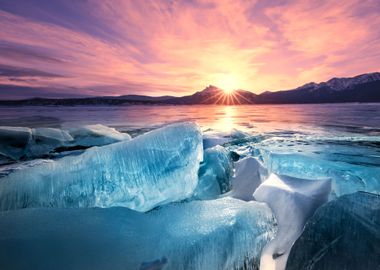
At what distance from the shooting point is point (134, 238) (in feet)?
4.57

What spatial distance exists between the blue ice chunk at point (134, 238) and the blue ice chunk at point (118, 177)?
27 centimetres

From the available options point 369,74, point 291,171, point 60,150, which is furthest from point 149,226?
point 369,74

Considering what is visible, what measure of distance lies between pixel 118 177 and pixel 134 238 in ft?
2.52

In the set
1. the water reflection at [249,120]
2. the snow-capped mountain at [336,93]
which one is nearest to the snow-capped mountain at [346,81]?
the snow-capped mountain at [336,93]

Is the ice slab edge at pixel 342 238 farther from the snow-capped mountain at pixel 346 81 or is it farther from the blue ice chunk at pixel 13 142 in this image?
the snow-capped mountain at pixel 346 81

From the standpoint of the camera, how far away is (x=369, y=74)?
158 metres

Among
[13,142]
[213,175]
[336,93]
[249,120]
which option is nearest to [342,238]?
[213,175]

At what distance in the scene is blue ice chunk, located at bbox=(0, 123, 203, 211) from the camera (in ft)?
6.11

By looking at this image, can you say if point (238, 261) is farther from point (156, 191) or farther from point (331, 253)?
point (156, 191)

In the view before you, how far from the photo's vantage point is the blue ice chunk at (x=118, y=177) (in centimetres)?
186

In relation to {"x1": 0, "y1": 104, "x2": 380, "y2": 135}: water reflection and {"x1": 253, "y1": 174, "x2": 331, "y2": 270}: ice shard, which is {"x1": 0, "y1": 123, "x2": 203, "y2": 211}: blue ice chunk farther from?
{"x1": 0, "y1": 104, "x2": 380, "y2": 135}: water reflection

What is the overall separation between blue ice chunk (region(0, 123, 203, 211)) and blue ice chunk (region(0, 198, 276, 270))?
0.27 metres

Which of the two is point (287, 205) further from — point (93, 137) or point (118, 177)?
point (93, 137)

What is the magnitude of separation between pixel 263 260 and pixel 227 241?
304 millimetres
